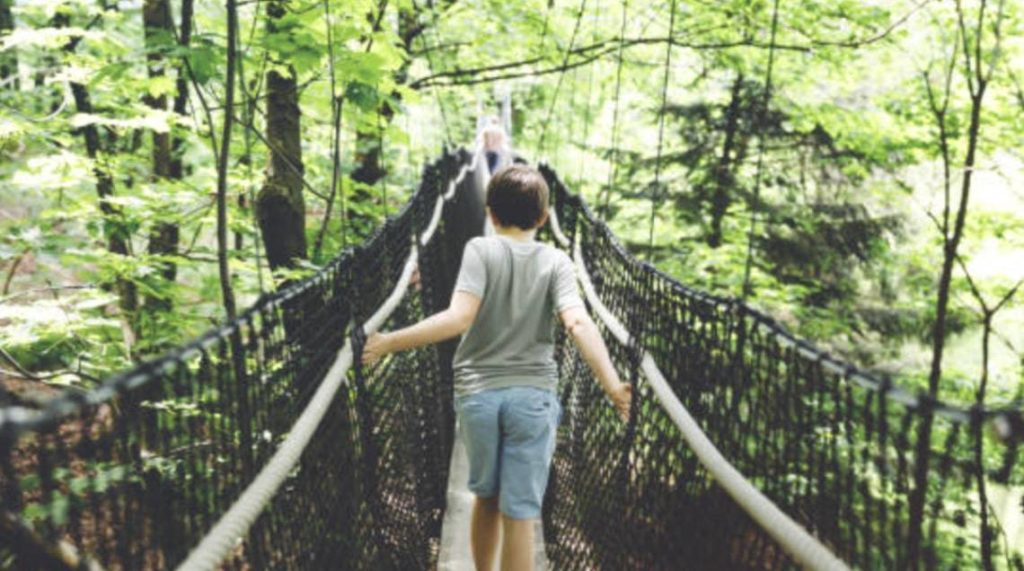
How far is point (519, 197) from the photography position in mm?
1686

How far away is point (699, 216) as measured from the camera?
7012mm

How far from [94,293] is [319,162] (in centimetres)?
265

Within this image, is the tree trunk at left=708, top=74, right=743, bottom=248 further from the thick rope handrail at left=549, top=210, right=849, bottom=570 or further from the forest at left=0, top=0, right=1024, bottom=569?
the thick rope handrail at left=549, top=210, right=849, bottom=570

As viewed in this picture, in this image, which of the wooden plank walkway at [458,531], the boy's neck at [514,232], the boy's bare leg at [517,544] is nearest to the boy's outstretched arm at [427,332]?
the boy's neck at [514,232]

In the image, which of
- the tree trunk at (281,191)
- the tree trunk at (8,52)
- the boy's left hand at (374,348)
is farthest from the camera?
the tree trunk at (8,52)

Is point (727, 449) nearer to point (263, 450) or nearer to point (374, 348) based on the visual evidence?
point (374, 348)

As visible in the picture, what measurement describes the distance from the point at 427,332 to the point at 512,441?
1.20 ft

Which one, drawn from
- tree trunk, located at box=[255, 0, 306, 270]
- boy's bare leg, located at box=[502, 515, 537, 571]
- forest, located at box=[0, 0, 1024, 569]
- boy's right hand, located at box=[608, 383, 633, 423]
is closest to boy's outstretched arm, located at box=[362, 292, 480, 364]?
boy's right hand, located at box=[608, 383, 633, 423]

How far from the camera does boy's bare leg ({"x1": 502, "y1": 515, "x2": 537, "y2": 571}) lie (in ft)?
5.65

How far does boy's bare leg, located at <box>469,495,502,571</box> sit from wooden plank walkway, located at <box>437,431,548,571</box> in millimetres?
715

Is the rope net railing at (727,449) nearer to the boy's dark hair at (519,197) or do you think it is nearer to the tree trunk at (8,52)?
the boy's dark hair at (519,197)

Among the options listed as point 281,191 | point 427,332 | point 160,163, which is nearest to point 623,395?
point 427,332

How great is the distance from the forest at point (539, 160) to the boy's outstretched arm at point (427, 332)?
606mm

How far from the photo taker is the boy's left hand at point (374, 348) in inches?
58.8
